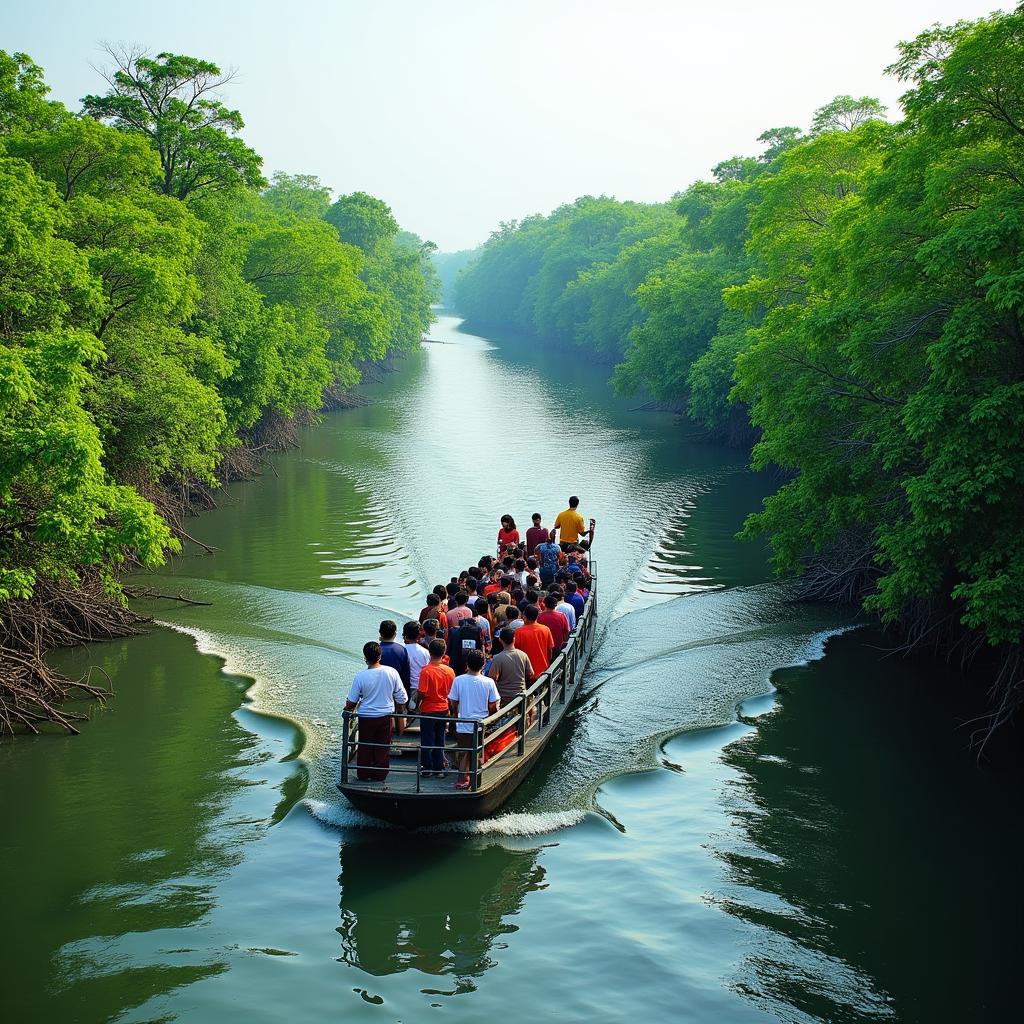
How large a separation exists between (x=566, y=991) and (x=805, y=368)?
14.5 m

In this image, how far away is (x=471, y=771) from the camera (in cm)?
1065

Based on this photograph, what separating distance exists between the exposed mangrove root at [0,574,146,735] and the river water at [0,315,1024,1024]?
46cm

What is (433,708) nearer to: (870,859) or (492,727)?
(492,727)

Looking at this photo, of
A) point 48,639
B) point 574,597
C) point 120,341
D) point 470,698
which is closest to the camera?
point 470,698

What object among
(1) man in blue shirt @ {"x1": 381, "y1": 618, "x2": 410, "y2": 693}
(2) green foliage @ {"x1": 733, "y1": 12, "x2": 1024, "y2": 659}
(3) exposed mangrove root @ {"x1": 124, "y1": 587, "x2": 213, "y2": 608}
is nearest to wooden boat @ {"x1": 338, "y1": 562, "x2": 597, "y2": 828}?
(1) man in blue shirt @ {"x1": 381, "y1": 618, "x2": 410, "y2": 693}

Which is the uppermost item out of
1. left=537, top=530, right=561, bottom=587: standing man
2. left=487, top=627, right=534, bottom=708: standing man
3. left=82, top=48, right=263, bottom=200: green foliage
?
left=82, top=48, right=263, bottom=200: green foliage

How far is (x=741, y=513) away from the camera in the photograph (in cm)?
3034

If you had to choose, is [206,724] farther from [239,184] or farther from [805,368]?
[239,184]

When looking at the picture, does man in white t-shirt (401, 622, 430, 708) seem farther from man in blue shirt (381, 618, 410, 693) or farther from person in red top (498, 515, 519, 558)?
person in red top (498, 515, 519, 558)

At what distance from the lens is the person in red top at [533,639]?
12.8 meters

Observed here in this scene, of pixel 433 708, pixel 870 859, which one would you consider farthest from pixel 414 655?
pixel 870 859

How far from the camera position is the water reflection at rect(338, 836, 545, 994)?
923 cm

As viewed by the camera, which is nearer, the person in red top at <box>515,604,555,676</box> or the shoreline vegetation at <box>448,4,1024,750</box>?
the person in red top at <box>515,604,555,676</box>

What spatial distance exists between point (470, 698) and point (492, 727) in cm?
83
